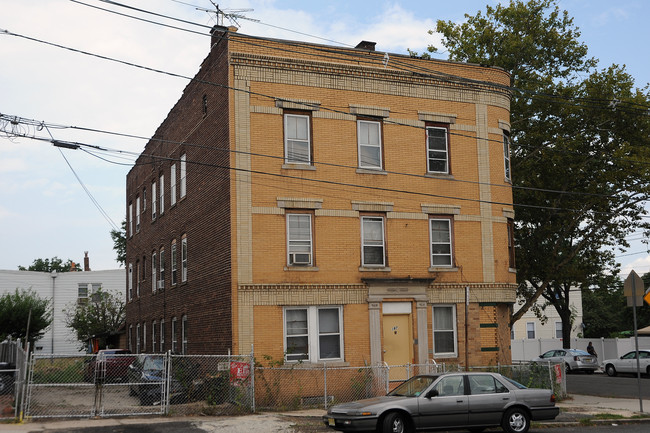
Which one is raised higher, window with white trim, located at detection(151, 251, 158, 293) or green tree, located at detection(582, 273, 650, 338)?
window with white trim, located at detection(151, 251, 158, 293)

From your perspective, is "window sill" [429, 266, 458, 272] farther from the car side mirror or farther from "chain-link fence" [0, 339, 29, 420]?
"chain-link fence" [0, 339, 29, 420]

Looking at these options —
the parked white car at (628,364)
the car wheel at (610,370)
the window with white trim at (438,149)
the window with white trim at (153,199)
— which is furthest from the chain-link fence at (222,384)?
the car wheel at (610,370)

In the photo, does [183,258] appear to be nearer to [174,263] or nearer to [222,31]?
[174,263]

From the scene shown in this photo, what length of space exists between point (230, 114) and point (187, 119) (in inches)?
235

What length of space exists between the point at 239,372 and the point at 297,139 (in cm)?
742

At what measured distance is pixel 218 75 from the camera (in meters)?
22.8

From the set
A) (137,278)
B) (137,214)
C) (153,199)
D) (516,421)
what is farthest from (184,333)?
(516,421)

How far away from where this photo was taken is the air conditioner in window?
71.7ft

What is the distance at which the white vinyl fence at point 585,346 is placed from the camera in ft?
153

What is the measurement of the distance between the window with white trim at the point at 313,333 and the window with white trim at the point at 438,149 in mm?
5934

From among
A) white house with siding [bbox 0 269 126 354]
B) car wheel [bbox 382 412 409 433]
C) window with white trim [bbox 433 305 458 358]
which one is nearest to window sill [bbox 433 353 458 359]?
window with white trim [bbox 433 305 458 358]

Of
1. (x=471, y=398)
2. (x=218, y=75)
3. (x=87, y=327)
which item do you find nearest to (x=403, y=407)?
(x=471, y=398)

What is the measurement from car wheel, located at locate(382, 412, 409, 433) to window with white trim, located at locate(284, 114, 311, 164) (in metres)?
10.2

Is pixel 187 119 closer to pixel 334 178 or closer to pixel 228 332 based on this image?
pixel 334 178
